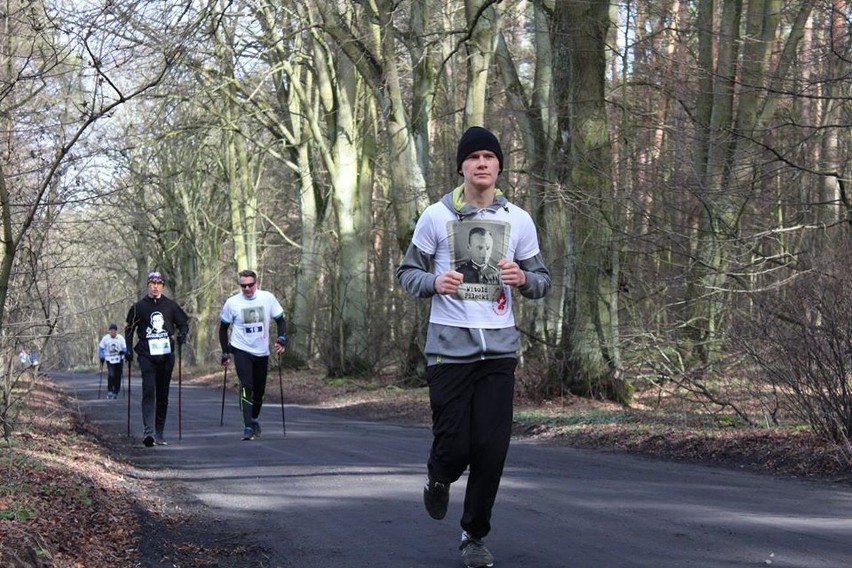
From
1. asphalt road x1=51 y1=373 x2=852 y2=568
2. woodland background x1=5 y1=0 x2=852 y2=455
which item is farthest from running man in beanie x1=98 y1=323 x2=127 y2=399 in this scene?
asphalt road x1=51 y1=373 x2=852 y2=568

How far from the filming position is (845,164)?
15.7m

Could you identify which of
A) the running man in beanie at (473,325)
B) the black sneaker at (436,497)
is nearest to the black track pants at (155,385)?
the black sneaker at (436,497)

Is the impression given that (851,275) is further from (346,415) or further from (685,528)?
(346,415)

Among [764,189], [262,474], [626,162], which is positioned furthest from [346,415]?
[262,474]

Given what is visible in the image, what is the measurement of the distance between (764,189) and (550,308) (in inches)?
335

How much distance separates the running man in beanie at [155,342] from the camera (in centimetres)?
1523

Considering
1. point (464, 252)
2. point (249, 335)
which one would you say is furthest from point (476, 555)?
point (249, 335)

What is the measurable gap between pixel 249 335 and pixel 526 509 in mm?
7351

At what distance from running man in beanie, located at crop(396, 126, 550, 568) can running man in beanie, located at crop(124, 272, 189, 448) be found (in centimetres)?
949

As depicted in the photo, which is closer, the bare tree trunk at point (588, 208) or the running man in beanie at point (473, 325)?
the running man in beanie at point (473, 325)

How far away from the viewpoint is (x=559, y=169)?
19.0m

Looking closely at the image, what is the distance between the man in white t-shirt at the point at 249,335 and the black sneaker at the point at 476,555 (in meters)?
8.94

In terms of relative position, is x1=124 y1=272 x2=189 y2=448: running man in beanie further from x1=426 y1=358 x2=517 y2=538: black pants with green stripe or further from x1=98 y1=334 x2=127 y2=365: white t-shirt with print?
x1=98 y1=334 x2=127 y2=365: white t-shirt with print

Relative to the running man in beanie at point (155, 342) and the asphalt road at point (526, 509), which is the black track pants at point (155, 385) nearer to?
the running man in beanie at point (155, 342)
